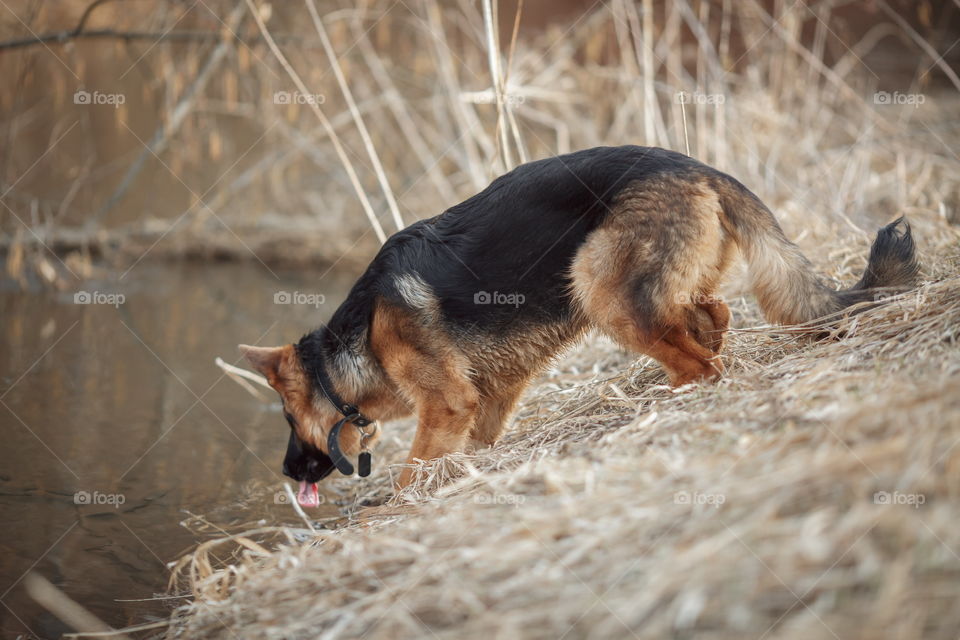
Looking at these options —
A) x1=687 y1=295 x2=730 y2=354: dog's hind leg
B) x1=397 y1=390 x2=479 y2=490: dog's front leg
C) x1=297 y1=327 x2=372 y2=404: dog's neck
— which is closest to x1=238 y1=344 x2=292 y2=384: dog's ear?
x1=297 y1=327 x2=372 y2=404: dog's neck

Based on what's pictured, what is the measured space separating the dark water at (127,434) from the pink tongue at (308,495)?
0.10m

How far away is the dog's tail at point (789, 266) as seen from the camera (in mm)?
3355

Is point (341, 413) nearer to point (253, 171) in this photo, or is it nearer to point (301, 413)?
point (301, 413)

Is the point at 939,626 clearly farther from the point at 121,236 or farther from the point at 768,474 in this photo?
the point at 121,236

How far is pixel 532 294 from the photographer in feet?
12.2

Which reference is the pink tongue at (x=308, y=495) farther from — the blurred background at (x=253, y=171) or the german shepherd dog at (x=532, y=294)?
the blurred background at (x=253, y=171)

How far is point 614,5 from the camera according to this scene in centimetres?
643

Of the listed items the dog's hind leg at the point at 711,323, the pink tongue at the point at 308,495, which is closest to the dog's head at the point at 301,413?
the pink tongue at the point at 308,495

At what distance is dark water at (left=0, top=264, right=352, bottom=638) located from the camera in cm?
340

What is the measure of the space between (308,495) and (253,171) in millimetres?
5190

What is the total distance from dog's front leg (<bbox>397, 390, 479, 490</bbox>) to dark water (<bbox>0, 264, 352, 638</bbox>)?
Answer: 779 mm

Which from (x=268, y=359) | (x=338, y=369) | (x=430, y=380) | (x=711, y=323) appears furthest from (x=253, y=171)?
(x=711, y=323)

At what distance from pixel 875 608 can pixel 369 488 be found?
10.1 ft

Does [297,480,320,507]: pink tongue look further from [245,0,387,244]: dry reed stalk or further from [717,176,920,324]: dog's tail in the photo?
[717,176,920,324]: dog's tail
